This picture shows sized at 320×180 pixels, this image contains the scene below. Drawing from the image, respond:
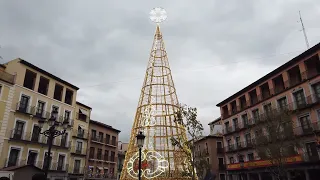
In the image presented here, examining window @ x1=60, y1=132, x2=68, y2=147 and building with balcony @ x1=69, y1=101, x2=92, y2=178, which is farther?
building with balcony @ x1=69, y1=101, x2=92, y2=178

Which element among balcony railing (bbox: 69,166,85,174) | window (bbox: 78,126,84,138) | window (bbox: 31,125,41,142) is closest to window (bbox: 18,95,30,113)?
window (bbox: 31,125,41,142)

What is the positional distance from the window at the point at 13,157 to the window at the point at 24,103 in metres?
3.94

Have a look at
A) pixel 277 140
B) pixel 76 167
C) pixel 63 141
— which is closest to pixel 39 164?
pixel 63 141

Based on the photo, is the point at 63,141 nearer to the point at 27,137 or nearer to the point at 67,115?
the point at 67,115

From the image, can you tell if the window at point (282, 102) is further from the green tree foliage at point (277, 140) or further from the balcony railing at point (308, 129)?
the green tree foliage at point (277, 140)

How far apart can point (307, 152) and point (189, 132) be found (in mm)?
13988

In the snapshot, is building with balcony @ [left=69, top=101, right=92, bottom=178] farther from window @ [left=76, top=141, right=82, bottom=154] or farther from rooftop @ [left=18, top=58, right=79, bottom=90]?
rooftop @ [left=18, top=58, right=79, bottom=90]

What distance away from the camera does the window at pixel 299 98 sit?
25.9 m

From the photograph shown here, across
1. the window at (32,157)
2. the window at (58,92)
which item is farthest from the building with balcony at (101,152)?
the window at (32,157)

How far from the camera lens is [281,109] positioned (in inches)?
870

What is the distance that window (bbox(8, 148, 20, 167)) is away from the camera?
76.4 feet

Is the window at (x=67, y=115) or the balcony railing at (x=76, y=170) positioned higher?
the window at (x=67, y=115)

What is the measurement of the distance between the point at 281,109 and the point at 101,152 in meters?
26.6

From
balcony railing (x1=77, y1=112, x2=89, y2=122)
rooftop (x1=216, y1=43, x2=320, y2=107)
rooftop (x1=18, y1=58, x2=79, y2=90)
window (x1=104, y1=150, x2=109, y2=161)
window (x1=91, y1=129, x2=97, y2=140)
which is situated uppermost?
rooftop (x1=216, y1=43, x2=320, y2=107)
